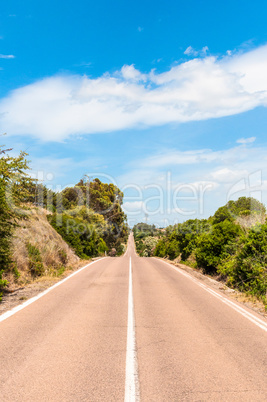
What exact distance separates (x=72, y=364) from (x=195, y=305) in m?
5.65

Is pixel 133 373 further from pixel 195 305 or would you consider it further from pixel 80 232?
pixel 80 232

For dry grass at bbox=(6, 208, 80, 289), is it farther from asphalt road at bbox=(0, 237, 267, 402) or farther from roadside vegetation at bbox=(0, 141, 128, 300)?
asphalt road at bbox=(0, 237, 267, 402)

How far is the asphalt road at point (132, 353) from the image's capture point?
13.4ft

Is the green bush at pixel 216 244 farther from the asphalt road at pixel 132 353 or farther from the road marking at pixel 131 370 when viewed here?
the road marking at pixel 131 370

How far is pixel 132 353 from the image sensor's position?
5.41m

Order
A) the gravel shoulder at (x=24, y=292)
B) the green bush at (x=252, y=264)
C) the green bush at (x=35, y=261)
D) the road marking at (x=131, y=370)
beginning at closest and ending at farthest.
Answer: the road marking at (x=131, y=370)
the gravel shoulder at (x=24, y=292)
the green bush at (x=252, y=264)
the green bush at (x=35, y=261)

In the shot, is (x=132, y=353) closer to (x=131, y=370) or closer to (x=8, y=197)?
(x=131, y=370)

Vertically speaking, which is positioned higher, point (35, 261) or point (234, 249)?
point (234, 249)

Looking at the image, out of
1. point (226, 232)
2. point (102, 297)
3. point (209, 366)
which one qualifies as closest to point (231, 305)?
point (102, 297)

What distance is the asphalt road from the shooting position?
407 centimetres

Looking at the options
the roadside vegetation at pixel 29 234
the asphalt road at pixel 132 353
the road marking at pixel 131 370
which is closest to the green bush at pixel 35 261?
the roadside vegetation at pixel 29 234

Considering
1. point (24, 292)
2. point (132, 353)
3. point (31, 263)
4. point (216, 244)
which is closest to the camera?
point (132, 353)

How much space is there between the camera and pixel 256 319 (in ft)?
26.7

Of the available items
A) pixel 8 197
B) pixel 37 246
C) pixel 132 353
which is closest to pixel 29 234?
pixel 37 246
